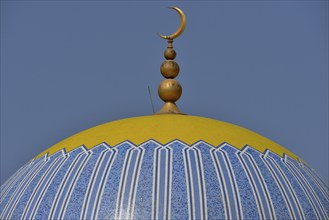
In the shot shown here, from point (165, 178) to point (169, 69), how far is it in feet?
9.17

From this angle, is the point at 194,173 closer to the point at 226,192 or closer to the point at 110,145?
the point at 226,192

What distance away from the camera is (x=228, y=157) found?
12.0 meters

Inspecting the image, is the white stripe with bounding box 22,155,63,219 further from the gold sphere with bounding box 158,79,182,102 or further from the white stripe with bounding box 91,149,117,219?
the gold sphere with bounding box 158,79,182,102

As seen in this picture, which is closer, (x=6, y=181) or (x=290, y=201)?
(x=290, y=201)

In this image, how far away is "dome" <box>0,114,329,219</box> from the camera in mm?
11328

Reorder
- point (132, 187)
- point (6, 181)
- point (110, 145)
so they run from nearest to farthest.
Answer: point (132, 187) → point (110, 145) → point (6, 181)

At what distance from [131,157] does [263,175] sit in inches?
67.8

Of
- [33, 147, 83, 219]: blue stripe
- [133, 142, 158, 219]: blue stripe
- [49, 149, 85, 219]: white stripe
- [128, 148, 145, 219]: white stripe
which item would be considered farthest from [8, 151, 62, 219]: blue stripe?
[133, 142, 158, 219]: blue stripe

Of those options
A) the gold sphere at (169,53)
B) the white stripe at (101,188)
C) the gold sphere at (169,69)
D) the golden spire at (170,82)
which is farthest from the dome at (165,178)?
the gold sphere at (169,53)

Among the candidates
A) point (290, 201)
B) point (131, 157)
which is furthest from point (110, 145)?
point (290, 201)

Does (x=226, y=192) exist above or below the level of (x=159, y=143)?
below

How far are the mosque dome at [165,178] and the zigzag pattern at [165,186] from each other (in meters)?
0.01

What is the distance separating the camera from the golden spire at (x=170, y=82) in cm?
1368

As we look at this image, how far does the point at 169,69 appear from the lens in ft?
45.6
